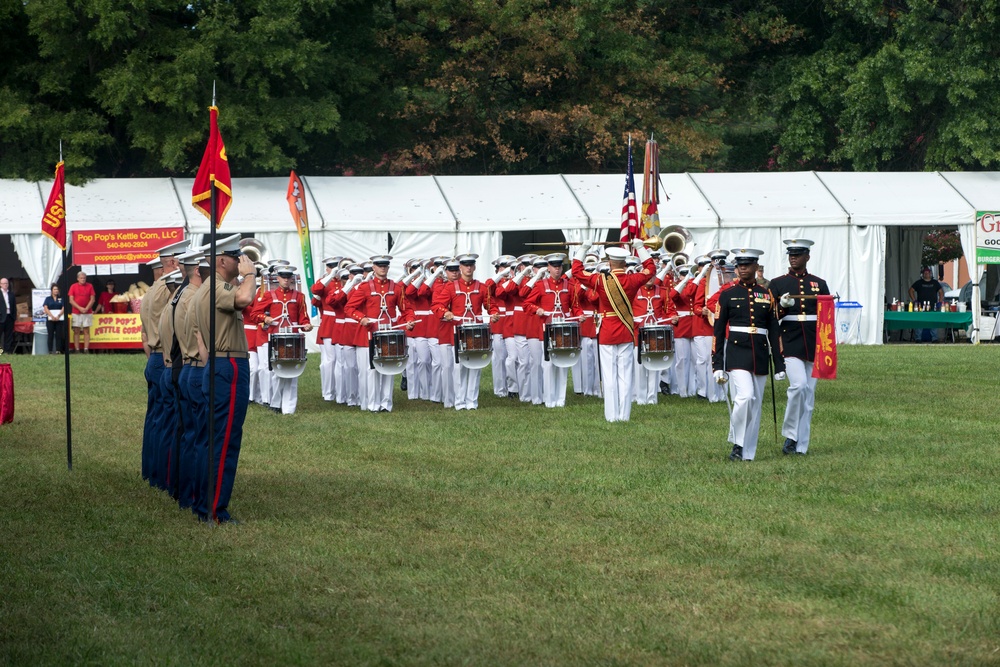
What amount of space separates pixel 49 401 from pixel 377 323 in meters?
5.01

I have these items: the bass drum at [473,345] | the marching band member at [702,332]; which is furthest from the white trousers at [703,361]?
the bass drum at [473,345]

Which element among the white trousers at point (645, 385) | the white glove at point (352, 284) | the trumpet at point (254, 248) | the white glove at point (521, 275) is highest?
the trumpet at point (254, 248)

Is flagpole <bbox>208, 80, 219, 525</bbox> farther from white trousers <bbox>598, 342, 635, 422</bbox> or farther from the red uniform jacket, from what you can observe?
white trousers <bbox>598, 342, 635, 422</bbox>

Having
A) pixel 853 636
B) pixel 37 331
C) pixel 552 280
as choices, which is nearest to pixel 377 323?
pixel 552 280

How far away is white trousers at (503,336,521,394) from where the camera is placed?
22031mm

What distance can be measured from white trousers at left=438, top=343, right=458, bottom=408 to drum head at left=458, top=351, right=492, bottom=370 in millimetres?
926

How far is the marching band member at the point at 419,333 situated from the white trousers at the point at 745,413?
8.19 metres

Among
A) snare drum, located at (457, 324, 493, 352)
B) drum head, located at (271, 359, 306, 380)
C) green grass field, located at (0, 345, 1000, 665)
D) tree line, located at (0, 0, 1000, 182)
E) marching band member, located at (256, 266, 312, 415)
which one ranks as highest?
tree line, located at (0, 0, 1000, 182)

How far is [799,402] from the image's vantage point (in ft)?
45.9

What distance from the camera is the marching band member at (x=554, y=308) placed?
67.4 ft

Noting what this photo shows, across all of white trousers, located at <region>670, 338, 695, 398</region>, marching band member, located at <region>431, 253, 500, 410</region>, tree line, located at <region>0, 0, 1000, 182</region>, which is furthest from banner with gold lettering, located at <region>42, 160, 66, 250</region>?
tree line, located at <region>0, 0, 1000, 182</region>

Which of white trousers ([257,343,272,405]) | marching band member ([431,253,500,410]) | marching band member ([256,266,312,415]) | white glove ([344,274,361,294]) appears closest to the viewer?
marching band member ([256,266,312,415])

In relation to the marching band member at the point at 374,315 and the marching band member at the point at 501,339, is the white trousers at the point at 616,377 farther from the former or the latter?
the marching band member at the point at 501,339

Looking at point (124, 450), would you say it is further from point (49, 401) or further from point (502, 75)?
point (502, 75)
